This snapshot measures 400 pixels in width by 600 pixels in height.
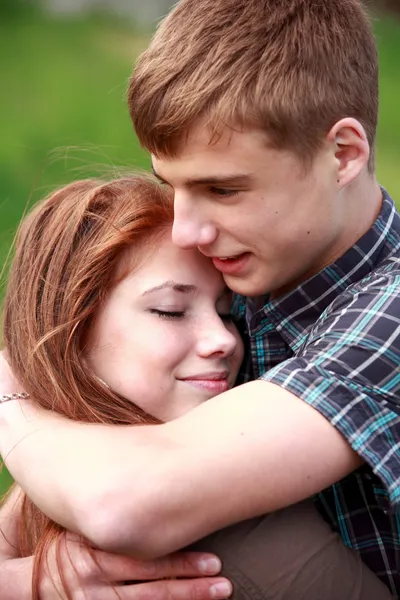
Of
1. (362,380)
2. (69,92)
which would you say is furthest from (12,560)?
(69,92)

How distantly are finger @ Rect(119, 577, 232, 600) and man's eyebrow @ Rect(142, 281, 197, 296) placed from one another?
84 cm

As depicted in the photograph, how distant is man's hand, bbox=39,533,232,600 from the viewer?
2.81 meters

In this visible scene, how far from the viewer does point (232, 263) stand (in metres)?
3.17

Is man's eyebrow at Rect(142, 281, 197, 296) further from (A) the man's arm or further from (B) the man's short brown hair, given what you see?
(A) the man's arm

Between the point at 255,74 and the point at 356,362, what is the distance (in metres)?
0.83

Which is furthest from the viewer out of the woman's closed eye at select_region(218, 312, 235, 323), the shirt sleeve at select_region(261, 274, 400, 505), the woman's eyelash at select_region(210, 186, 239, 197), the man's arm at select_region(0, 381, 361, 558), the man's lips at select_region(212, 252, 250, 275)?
the woman's closed eye at select_region(218, 312, 235, 323)

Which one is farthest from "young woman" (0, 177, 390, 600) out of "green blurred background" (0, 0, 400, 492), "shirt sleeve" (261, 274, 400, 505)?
"green blurred background" (0, 0, 400, 492)

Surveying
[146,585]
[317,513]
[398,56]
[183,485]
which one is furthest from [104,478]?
[398,56]

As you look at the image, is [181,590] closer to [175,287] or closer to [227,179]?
[175,287]

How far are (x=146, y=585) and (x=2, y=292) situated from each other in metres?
1.35

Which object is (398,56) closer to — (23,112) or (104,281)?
(23,112)

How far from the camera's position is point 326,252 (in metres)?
3.20

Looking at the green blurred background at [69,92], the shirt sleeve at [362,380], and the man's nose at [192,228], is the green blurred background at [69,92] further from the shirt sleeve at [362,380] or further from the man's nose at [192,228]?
the shirt sleeve at [362,380]

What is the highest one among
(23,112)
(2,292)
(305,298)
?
(305,298)
